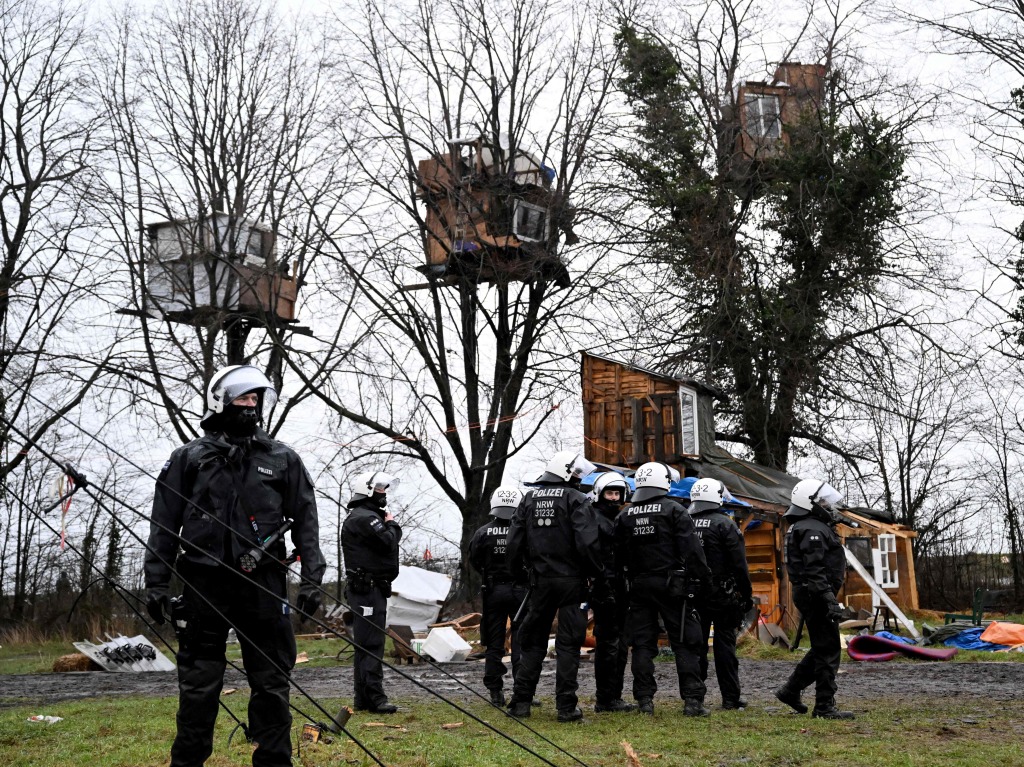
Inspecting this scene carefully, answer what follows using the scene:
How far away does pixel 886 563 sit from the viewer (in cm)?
3019

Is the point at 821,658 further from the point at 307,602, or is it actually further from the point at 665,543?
the point at 307,602

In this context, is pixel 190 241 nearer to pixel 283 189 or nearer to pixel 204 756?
pixel 283 189

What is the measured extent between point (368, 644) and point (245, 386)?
18.4 ft

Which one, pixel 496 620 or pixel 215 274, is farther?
pixel 215 274

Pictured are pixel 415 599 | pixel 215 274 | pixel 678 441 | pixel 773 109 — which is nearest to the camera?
pixel 415 599

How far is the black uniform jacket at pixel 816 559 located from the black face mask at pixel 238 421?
19.1 ft

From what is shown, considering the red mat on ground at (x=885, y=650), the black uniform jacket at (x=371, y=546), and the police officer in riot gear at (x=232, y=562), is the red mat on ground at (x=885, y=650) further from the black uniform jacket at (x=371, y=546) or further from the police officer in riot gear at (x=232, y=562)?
the police officer in riot gear at (x=232, y=562)

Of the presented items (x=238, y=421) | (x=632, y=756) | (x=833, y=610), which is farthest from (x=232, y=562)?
(x=833, y=610)

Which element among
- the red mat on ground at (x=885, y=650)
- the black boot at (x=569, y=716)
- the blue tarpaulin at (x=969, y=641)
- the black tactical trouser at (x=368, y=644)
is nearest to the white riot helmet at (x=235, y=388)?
the black tactical trouser at (x=368, y=644)

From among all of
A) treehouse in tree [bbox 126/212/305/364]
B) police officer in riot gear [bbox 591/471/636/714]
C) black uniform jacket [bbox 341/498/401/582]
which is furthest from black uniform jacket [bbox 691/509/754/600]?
treehouse in tree [bbox 126/212/305/364]

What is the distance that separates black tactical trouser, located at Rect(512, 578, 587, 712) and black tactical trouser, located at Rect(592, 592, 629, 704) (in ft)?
2.28

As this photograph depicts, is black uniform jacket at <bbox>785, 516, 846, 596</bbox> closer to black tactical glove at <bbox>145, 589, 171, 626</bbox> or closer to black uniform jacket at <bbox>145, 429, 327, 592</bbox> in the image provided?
black uniform jacket at <bbox>145, 429, 327, 592</bbox>

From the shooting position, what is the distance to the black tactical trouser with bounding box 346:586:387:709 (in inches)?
452

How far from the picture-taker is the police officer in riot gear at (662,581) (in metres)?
11.2
